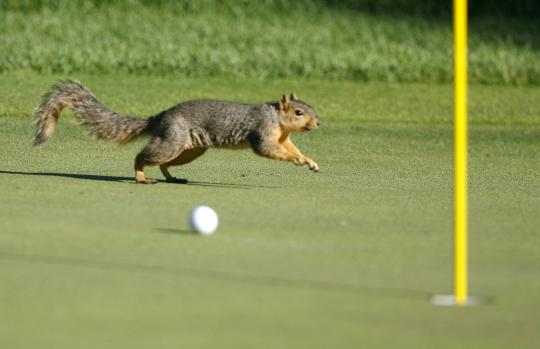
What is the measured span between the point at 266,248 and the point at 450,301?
2005 mm

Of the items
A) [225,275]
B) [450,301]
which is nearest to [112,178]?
[225,275]

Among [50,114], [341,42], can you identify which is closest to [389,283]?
[50,114]

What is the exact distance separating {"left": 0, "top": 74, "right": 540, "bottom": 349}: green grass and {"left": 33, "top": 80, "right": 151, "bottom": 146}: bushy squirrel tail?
435 mm

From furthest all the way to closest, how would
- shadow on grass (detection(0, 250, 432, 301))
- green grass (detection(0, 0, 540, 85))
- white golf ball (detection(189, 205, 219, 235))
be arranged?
green grass (detection(0, 0, 540, 85)) < white golf ball (detection(189, 205, 219, 235)) < shadow on grass (detection(0, 250, 432, 301))

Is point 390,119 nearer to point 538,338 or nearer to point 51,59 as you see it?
point 51,59

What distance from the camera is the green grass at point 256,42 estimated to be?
77.6ft

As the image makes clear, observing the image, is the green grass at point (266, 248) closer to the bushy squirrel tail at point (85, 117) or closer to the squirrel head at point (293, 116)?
the bushy squirrel tail at point (85, 117)

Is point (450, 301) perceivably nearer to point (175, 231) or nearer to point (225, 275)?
point (225, 275)

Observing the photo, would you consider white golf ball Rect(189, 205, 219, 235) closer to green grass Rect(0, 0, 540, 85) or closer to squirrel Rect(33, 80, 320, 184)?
squirrel Rect(33, 80, 320, 184)

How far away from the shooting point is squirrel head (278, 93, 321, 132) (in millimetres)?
13398

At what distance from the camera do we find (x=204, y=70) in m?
23.5

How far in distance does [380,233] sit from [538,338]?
3371 millimetres

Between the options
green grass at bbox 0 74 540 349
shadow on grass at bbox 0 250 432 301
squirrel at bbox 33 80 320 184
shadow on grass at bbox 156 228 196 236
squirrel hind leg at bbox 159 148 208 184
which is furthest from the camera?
squirrel hind leg at bbox 159 148 208 184

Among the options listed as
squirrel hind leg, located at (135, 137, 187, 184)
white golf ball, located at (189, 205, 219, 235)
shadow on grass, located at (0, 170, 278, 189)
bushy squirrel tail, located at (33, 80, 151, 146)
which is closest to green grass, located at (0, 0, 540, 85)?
bushy squirrel tail, located at (33, 80, 151, 146)
